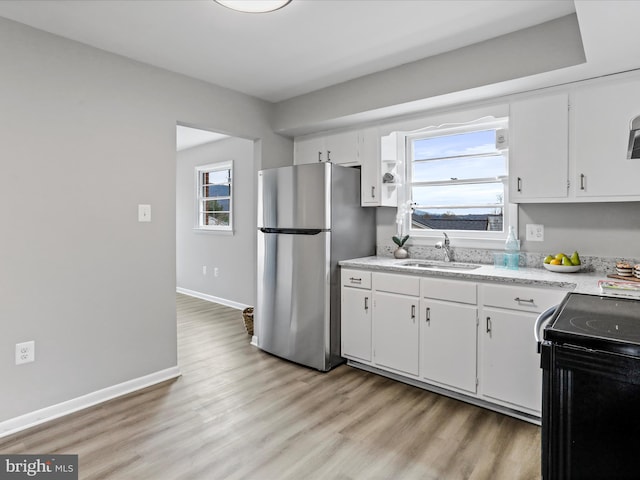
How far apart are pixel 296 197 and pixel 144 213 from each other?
46.9 inches

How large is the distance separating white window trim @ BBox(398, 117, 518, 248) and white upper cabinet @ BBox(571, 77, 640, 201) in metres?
0.54

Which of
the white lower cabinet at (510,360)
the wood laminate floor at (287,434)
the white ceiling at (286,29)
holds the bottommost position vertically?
the wood laminate floor at (287,434)

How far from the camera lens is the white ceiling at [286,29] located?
7.06 feet

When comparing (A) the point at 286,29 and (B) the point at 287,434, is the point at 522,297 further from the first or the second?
(A) the point at 286,29

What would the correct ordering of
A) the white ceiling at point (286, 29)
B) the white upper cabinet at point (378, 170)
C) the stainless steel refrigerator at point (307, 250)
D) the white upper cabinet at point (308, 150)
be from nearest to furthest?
1. the white ceiling at point (286, 29)
2. the stainless steel refrigerator at point (307, 250)
3. the white upper cabinet at point (378, 170)
4. the white upper cabinet at point (308, 150)

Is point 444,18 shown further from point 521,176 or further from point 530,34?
point 521,176

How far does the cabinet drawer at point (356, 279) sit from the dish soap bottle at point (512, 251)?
102cm

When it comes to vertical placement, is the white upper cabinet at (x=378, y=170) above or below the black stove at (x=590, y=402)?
above

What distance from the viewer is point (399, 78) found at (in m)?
2.96

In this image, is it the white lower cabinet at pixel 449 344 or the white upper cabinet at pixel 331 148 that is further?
the white upper cabinet at pixel 331 148

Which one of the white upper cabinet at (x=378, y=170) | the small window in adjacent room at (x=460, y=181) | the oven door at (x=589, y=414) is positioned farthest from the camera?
the white upper cabinet at (x=378, y=170)

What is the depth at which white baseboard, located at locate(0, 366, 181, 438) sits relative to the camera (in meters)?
2.29

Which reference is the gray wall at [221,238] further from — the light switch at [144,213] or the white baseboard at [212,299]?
the light switch at [144,213]

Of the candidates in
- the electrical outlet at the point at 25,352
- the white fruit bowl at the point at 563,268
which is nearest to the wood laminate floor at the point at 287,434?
the electrical outlet at the point at 25,352
